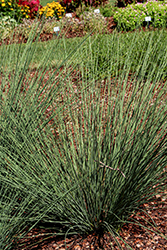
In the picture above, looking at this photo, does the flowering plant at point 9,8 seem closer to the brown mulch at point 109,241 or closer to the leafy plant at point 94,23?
the leafy plant at point 94,23

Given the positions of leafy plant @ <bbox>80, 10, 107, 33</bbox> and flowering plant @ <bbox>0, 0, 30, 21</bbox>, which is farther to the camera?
flowering plant @ <bbox>0, 0, 30, 21</bbox>

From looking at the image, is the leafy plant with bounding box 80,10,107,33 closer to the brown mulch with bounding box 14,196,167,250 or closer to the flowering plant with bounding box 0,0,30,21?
the brown mulch with bounding box 14,196,167,250

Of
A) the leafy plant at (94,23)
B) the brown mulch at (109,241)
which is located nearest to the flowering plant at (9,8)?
the leafy plant at (94,23)

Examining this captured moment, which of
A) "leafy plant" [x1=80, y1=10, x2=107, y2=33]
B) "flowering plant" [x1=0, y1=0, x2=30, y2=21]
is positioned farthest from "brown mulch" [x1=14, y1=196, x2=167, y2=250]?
"flowering plant" [x1=0, y1=0, x2=30, y2=21]

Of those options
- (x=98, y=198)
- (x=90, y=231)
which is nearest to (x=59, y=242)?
(x=90, y=231)

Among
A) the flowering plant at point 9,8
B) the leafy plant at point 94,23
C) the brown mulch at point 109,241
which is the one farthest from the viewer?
the flowering plant at point 9,8

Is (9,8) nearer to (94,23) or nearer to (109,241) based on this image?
(94,23)

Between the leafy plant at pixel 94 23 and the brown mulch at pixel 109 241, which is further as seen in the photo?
the leafy plant at pixel 94 23

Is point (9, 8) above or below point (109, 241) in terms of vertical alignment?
above

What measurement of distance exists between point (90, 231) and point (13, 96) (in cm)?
96

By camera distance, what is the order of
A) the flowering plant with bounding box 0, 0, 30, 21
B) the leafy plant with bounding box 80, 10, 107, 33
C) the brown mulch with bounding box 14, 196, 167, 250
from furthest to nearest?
1. the flowering plant with bounding box 0, 0, 30, 21
2. the leafy plant with bounding box 80, 10, 107, 33
3. the brown mulch with bounding box 14, 196, 167, 250

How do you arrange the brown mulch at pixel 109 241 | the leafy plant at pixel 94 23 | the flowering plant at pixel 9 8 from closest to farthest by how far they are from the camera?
the brown mulch at pixel 109 241 < the leafy plant at pixel 94 23 < the flowering plant at pixel 9 8

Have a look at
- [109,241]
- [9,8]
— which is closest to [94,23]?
[109,241]

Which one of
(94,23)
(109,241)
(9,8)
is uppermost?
(94,23)
